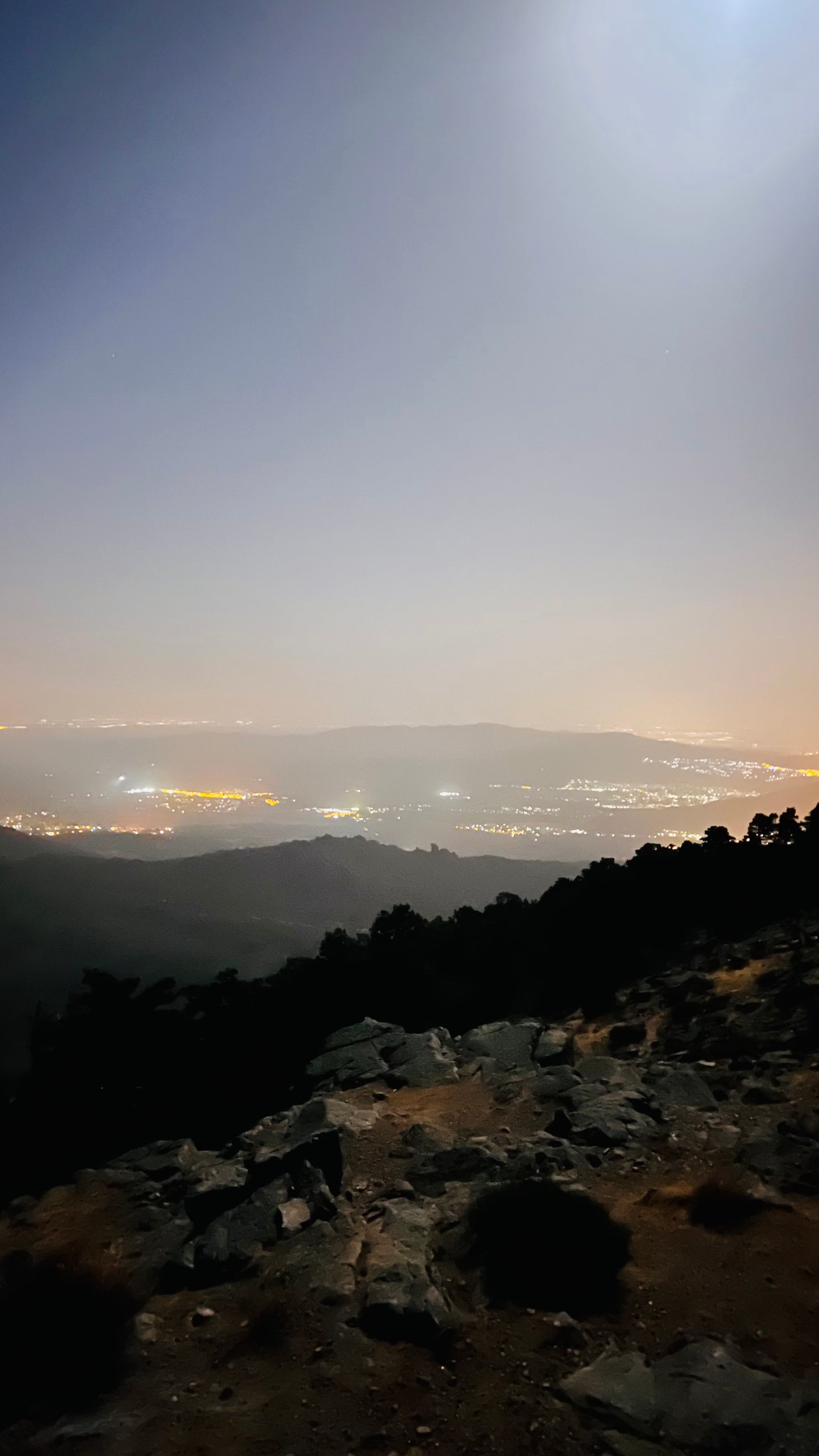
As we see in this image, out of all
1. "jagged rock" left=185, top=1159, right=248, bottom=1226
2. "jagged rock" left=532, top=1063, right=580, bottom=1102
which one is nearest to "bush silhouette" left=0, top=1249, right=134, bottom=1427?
"jagged rock" left=185, top=1159, right=248, bottom=1226

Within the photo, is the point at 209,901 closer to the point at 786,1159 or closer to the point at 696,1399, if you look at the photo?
the point at 786,1159

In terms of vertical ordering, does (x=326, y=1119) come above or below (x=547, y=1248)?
below

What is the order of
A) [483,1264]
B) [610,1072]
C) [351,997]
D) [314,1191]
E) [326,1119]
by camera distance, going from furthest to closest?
[351,997]
[610,1072]
[326,1119]
[314,1191]
[483,1264]

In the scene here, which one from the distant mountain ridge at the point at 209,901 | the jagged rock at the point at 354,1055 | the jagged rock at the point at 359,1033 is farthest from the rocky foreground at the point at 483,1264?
the distant mountain ridge at the point at 209,901

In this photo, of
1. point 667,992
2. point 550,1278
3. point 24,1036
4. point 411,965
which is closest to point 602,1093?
point 550,1278

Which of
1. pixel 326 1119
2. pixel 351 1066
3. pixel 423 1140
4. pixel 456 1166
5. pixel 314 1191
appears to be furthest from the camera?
pixel 351 1066

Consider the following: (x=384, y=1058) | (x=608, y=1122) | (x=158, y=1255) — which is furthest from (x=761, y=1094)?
(x=158, y=1255)

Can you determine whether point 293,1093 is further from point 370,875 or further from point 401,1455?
point 370,875

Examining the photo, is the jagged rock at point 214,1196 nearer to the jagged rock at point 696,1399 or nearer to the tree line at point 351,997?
the tree line at point 351,997
